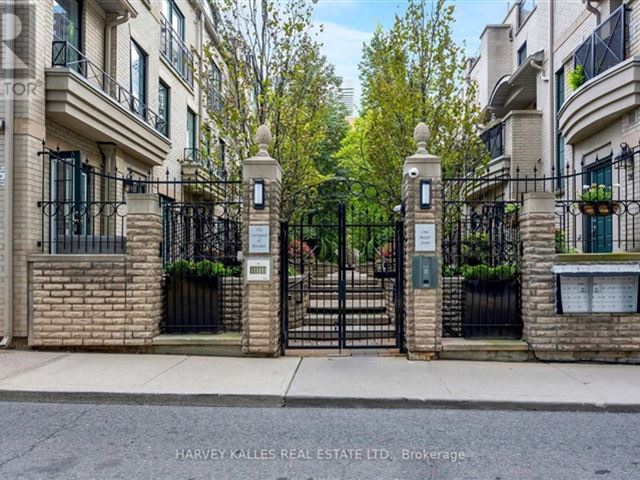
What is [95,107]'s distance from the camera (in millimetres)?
9242

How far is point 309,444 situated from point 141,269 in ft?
13.7

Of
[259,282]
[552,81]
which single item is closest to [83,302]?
[259,282]

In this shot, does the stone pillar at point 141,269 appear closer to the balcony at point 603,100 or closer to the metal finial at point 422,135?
the metal finial at point 422,135

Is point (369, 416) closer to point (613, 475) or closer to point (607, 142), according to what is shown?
point (613, 475)

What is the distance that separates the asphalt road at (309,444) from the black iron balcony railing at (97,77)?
252 inches

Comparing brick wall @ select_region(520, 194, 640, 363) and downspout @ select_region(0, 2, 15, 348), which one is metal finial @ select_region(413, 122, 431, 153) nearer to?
brick wall @ select_region(520, 194, 640, 363)

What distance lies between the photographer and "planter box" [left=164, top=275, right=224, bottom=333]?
25.7ft

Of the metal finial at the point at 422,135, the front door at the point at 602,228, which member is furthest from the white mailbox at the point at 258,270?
the front door at the point at 602,228

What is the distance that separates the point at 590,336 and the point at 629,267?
3.66 ft

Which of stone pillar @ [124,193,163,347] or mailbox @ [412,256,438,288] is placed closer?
mailbox @ [412,256,438,288]

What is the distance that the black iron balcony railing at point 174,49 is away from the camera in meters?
15.2

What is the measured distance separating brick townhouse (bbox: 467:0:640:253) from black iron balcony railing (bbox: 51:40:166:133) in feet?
28.7

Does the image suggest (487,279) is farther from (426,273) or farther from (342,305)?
(342,305)

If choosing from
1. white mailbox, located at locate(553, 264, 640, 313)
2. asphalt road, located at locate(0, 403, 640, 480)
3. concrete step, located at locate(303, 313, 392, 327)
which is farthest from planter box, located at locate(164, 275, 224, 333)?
white mailbox, located at locate(553, 264, 640, 313)
